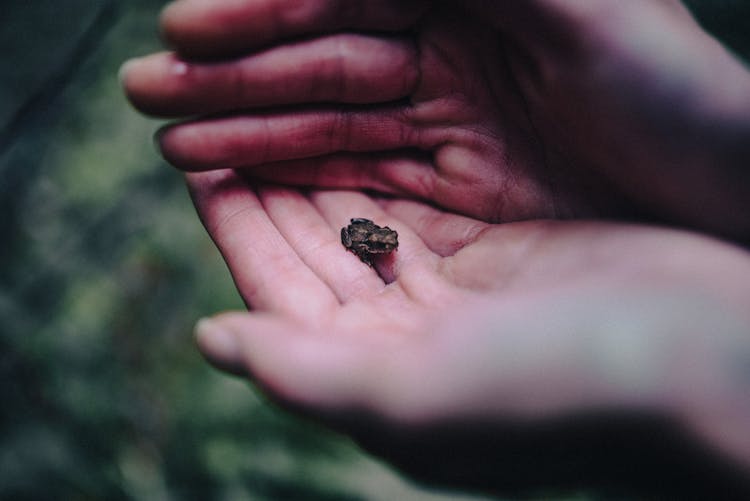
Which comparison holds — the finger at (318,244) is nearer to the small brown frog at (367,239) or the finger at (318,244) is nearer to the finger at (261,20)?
the small brown frog at (367,239)

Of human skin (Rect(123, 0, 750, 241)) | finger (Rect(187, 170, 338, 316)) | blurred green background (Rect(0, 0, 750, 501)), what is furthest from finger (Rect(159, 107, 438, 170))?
blurred green background (Rect(0, 0, 750, 501))

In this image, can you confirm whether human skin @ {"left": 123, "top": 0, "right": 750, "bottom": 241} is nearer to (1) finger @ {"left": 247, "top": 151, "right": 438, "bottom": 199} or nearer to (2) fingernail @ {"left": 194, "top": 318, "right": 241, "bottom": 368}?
(1) finger @ {"left": 247, "top": 151, "right": 438, "bottom": 199}

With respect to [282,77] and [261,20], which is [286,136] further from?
[261,20]

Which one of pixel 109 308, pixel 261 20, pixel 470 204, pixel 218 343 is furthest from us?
pixel 109 308

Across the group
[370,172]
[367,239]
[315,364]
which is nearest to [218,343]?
[315,364]

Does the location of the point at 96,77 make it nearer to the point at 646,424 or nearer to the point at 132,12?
the point at 132,12

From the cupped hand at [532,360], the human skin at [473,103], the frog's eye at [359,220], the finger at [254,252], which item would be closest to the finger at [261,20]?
the human skin at [473,103]

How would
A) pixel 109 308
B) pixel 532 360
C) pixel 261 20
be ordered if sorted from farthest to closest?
pixel 109 308 → pixel 261 20 → pixel 532 360
